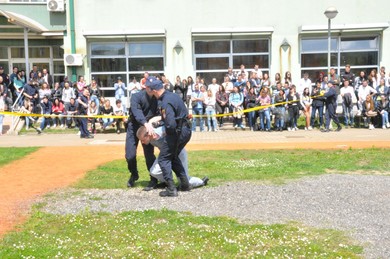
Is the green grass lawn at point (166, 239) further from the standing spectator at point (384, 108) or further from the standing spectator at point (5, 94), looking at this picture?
the standing spectator at point (5, 94)

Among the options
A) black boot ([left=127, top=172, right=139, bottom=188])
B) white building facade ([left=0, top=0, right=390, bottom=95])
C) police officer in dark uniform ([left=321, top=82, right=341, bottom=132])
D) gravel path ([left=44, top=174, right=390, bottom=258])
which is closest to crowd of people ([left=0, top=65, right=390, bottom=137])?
police officer in dark uniform ([left=321, top=82, right=341, bottom=132])

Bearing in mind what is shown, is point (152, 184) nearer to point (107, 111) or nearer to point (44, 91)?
point (107, 111)

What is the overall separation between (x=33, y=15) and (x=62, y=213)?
2100cm

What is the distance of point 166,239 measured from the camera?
6.57 metres

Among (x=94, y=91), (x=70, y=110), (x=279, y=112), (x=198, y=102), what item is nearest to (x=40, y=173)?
(x=70, y=110)

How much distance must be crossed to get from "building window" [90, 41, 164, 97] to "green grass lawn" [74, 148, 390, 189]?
10480mm

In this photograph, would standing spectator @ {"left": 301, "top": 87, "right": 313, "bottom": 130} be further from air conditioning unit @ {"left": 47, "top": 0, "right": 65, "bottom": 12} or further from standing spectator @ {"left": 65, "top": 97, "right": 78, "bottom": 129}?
air conditioning unit @ {"left": 47, "top": 0, "right": 65, "bottom": 12}

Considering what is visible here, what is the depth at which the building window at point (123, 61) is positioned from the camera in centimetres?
2430

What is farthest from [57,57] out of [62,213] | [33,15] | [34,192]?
[62,213]

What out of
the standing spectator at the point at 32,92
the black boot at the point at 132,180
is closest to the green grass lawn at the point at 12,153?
the black boot at the point at 132,180

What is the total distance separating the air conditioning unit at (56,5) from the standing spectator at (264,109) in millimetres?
11041

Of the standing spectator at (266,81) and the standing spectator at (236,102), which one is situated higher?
the standing spectator at (266,81)

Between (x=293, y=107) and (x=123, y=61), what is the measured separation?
8260mm

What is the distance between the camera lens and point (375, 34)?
2405 centimetres
